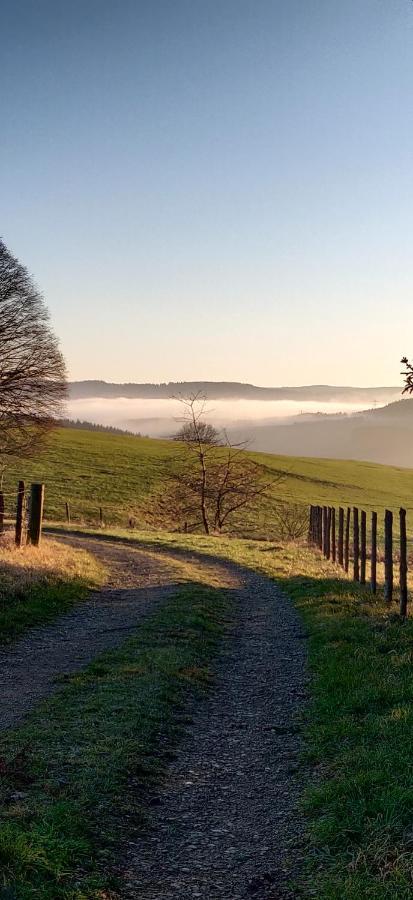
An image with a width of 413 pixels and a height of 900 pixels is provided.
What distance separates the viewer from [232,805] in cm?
694

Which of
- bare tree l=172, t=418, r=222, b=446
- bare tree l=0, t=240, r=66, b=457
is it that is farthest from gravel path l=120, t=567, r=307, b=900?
bare tree l=172, t=418, r=222, b=446

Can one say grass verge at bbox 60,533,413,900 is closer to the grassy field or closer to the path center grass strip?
the path center grass strip

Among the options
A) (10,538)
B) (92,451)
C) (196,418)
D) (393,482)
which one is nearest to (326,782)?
(10,538)

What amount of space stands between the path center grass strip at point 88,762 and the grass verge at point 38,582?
11.9 ft

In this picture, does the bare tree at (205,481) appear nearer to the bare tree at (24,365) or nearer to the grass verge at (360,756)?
the bare tree at (24,365)

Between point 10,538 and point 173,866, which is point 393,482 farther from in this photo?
point 173,866

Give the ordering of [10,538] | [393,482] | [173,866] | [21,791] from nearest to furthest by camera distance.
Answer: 1. [173,866]
2. [21,791]
3. [10,538]
4. [393,482]

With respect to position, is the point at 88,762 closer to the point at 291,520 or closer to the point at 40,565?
the point at 40,565

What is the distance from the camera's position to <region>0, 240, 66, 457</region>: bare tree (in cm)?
3216

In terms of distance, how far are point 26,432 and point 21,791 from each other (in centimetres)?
2940

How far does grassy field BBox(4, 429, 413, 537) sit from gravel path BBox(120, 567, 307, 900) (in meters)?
36.9

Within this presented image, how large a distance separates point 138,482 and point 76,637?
5076 centimetres

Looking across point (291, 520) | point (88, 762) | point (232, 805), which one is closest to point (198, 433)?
point (291, 520)

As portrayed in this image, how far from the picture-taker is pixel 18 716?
927 cm
